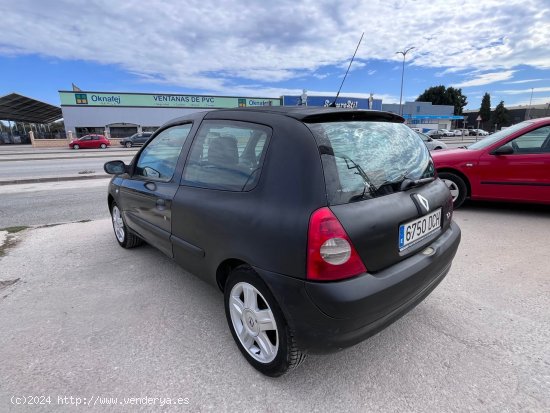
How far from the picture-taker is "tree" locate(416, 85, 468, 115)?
84.6 m

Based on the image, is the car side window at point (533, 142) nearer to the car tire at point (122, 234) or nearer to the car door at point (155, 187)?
the car door at point (155, 187)

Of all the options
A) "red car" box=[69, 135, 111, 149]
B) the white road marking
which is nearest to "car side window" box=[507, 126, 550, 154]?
the white road marking

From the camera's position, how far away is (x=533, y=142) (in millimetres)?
5094

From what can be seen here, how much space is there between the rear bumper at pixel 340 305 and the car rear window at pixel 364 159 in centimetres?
46

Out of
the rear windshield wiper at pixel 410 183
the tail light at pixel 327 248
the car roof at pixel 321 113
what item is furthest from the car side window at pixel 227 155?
the rear windshield wiper at pixel 410 183

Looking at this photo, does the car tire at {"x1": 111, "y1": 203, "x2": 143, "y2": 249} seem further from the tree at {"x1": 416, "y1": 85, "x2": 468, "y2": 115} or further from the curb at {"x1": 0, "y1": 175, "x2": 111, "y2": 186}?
the tree at {"x1": 416, "y1": 85, "x2": 468, "y2": 115}

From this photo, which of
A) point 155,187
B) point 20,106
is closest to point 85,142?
point 20,106

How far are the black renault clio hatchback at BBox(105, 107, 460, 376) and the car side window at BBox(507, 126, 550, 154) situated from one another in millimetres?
3590

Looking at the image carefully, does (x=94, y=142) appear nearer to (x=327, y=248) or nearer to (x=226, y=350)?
(x=226, y=350)

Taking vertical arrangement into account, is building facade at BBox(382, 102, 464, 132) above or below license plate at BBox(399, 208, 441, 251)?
above

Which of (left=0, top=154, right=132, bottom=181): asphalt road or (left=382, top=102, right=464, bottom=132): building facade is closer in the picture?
(left=0, top=154, right=132, bottom=181): asphalt road

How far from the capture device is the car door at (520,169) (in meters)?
4.98

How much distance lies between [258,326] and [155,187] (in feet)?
5.41

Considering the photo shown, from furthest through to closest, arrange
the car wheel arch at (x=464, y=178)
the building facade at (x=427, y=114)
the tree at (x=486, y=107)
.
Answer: the tree at (x=486, y=107), the building facade at (x=427, y=114), the car wheel arch at (x=464, y=178)
